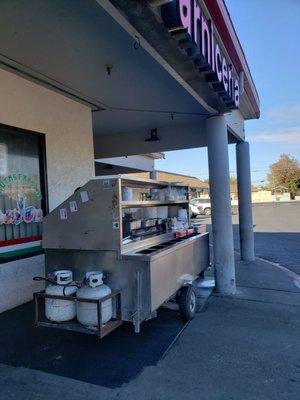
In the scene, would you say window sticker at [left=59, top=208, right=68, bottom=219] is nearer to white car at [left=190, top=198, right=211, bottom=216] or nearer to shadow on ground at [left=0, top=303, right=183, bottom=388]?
shadow on ground at [left=0, top=303, right=183, bottom=388]

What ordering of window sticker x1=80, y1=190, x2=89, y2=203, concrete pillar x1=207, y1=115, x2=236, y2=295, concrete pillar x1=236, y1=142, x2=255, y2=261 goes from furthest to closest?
concrete pillar x1=236, y1=142, x2=255, y2=261, concrete pillar x1=207, y1=115, x2=236, y2=295, window sticker x1=80, y1=190, x2=89, y2=203

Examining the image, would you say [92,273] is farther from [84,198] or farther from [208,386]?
[208,386]

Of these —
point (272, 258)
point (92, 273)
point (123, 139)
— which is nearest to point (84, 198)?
point (92, 273)

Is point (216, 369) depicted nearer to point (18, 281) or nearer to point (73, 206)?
point (73, 206)

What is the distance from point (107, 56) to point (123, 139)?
539cm

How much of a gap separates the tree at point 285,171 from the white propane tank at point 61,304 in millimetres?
64213

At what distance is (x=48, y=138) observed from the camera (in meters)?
5.94

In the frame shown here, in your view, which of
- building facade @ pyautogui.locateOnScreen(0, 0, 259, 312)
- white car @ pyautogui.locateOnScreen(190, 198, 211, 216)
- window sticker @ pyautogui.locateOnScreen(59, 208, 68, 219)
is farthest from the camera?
white car @ pyautogui.locateOnScreen(190, 198, 211, 216)

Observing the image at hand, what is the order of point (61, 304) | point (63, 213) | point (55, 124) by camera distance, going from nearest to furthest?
1. point (61, 304)
2. point (63, 213)
3. point (55, 124)

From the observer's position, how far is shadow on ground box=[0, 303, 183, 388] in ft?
11.1

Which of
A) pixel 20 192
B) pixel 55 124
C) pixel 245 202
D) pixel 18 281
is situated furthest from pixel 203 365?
pixel 245 202

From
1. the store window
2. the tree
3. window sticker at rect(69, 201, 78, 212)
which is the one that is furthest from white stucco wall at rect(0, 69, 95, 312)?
the tree

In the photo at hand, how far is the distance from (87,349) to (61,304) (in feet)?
2.02

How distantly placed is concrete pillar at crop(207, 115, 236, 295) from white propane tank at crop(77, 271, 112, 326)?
2.99 metres
